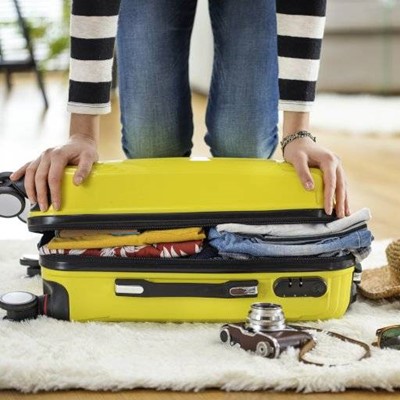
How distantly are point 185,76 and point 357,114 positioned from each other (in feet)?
8.18

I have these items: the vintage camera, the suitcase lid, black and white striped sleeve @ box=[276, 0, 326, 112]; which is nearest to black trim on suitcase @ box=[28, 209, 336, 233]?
the suitcase lid

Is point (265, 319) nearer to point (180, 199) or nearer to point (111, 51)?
point (180, 199)

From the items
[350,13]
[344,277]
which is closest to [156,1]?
[344,277]

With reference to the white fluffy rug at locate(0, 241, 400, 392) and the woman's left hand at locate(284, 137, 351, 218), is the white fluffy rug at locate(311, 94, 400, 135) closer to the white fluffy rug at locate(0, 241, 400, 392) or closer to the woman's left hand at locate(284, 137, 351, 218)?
the woman's left hand at locate(284, 137, 351, 218)

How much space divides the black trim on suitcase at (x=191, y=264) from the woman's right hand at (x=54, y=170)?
92 millimetres

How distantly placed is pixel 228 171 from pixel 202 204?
0.06m

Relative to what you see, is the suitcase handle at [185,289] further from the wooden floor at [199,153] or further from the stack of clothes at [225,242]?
the wooden floor at [199,153]

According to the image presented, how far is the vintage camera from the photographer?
1.27 meters

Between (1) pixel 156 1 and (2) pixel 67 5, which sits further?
(2) pixel 67 5

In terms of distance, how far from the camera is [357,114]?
172 inches

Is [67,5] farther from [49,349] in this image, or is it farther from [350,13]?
[49,349]

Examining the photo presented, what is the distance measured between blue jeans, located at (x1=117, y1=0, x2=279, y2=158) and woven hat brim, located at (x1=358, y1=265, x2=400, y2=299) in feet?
1.32

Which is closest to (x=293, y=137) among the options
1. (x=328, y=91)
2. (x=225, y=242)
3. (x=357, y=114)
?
(x=225, y=242)

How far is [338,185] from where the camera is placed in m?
1.43
